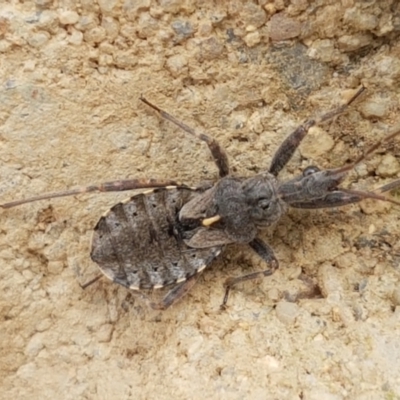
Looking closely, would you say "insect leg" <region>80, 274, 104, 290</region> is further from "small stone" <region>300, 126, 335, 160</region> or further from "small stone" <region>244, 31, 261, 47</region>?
"small stone" <region>244, 31, 261, 47</region>

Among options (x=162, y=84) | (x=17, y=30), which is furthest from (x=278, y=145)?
(x=17, y=30)

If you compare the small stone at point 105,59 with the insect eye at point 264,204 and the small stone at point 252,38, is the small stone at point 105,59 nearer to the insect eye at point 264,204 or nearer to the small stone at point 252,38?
the small stone at point 252,38

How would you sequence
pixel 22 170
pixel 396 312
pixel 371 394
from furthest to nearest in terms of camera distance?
pixel 22 170 < pixel 396 312 < pixel 371 394

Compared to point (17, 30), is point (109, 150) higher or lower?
lower

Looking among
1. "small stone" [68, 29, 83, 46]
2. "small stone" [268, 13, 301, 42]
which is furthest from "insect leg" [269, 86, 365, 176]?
"small stone" [68, 29, 83, 46]

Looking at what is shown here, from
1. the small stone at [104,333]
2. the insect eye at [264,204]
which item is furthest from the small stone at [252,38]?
→ the small stone at [104,333]

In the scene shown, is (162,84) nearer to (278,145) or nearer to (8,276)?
(278,145)

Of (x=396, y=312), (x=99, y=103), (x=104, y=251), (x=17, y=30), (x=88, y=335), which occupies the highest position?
(x=17, y=30)

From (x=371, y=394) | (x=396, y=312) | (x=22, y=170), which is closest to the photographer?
(x=371, y=394)
